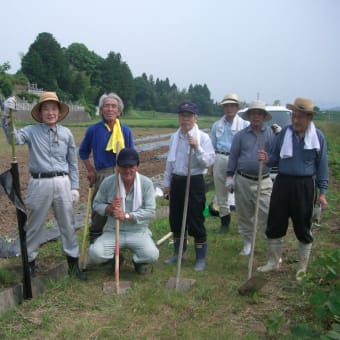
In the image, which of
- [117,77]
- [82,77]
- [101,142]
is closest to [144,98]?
[117,77]

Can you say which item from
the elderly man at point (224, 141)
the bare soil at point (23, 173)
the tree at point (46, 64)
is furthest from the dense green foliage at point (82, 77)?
the elderly man at point (224, 141)

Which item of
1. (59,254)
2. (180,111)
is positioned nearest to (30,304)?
(59,254)

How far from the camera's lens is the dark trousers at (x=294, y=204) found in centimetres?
432

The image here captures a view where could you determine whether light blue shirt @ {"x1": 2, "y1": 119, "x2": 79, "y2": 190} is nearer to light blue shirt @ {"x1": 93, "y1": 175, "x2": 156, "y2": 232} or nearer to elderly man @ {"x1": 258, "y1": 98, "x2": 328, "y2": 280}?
light blue shirt @ {"x1": 93, "y1": 175, "x2": 156, "y2": 232}

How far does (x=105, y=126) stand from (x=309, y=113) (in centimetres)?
229

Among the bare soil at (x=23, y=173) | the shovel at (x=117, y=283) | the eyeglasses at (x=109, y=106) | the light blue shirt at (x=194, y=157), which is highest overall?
the eyeglasses at (x=109, y=106)

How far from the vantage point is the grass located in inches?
134

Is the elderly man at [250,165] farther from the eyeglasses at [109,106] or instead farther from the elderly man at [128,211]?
the eyeglasses at [109,106]

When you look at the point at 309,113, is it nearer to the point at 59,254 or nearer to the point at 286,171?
the point at 286,171

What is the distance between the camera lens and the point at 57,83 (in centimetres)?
6044

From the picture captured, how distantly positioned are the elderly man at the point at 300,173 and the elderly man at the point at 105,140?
1.66 m

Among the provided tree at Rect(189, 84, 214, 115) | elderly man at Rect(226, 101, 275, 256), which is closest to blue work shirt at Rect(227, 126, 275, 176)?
elderly man at Rect(226, 101, 275, 256)

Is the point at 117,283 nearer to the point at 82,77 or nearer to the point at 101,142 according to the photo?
the point at 101,142

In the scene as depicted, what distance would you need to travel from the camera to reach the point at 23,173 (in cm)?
1140
